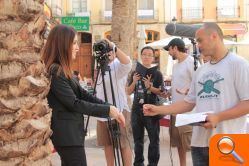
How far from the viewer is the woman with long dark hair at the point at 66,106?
353cm

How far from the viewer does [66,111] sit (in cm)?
357

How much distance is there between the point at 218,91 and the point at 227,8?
32.9 m

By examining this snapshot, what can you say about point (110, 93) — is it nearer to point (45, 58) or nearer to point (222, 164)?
point (45, 58)

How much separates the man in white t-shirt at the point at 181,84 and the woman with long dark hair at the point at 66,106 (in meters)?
2.57

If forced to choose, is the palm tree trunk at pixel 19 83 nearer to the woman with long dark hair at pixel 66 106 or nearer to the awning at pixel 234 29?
the woman with long dark hair at pixel 66 106

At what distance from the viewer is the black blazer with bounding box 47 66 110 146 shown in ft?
11.6

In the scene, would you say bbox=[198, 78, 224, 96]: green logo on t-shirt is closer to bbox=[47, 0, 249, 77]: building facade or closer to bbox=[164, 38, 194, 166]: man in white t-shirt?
bbox=[164, 38, 194, 166]: man in white t-shirt

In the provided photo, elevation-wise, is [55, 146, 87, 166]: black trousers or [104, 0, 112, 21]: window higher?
[104, 0, 112, 21]: window

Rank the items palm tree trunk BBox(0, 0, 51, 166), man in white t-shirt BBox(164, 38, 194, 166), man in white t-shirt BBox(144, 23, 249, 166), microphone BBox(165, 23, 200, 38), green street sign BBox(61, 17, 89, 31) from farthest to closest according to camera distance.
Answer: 1. green street sign BBox(61, 17, 89, 31)
2. microphone BBox(165, 23, 200, 38)
3. man in white t-shirt BBox(164, 38, 194, 166)
4. man in white t-shirt BBox(144, 23, 249, 166)
5. palm tree trunk BBox(0, 0, 51, 166)

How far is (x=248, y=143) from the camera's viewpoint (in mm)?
2895

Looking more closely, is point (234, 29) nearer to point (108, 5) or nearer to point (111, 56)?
point (108, 5)

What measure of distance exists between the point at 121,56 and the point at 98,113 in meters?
1.95

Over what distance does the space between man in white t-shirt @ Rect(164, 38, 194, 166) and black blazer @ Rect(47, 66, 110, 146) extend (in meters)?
2.61

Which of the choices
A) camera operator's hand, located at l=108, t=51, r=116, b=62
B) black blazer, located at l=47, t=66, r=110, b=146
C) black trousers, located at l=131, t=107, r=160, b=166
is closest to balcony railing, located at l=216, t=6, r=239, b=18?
black trousers, located at l=131, t=107, r=160, b=166
